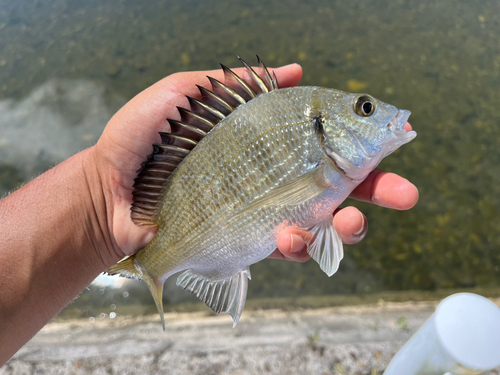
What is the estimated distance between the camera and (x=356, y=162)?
1.63 m

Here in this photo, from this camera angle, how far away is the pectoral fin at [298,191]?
1.67m

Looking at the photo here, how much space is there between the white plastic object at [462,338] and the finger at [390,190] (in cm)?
53

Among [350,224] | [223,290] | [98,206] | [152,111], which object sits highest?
[152,111]

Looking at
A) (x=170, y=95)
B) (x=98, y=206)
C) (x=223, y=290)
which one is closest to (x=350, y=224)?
(x=223, y=290)

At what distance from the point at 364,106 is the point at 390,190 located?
513 mm

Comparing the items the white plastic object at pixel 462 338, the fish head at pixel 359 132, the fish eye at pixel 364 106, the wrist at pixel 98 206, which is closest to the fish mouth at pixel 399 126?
the fish head at pixel 359 132

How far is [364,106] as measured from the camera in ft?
5.42

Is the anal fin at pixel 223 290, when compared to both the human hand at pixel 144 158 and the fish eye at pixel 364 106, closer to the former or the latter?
the human hand at pixel 144 158

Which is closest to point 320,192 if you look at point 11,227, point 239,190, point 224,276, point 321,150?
point 321,150

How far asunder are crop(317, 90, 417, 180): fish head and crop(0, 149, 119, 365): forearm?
1786mm

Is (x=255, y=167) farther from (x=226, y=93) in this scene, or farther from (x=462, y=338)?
(x=462, y=338)

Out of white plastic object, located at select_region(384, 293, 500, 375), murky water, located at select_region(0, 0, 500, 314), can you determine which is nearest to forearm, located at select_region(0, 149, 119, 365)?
murky water, located at select_region(0, 0, 500, 314)

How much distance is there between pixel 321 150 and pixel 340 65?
11.7 ft

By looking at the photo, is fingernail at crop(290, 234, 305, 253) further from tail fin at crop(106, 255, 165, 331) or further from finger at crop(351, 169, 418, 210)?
tail fin at crop(106, 255, 165, 331)
